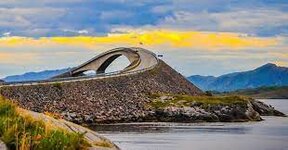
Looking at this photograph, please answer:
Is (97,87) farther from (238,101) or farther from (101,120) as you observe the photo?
(238,101)

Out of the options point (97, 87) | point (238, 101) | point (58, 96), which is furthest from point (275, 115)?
point (58, 96)

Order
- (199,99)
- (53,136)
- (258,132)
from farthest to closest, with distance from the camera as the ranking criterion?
(199,99)
(258,132)
(53,136)

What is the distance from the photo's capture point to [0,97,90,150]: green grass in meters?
18.1

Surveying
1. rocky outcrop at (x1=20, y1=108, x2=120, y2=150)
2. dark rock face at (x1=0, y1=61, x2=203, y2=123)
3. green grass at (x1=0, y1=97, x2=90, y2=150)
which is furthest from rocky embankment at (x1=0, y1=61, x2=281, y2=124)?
green grass at (x1=0, y1=97, x2=90, y2=150)

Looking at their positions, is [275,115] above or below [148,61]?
below

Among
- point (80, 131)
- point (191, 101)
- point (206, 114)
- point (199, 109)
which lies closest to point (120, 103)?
point (199, 109)

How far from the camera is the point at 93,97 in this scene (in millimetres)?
134875

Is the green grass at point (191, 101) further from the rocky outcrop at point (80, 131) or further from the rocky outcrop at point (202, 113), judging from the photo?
the rocky outcrop at point (80, 131)

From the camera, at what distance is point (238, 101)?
483 feet

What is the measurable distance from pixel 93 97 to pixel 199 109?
786 inches

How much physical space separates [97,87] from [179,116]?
17163mm

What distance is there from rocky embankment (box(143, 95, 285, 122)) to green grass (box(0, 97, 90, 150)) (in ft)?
369

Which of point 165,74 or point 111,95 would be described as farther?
point 165,74

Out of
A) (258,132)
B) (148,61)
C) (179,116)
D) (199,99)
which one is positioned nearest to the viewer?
(258,132)
